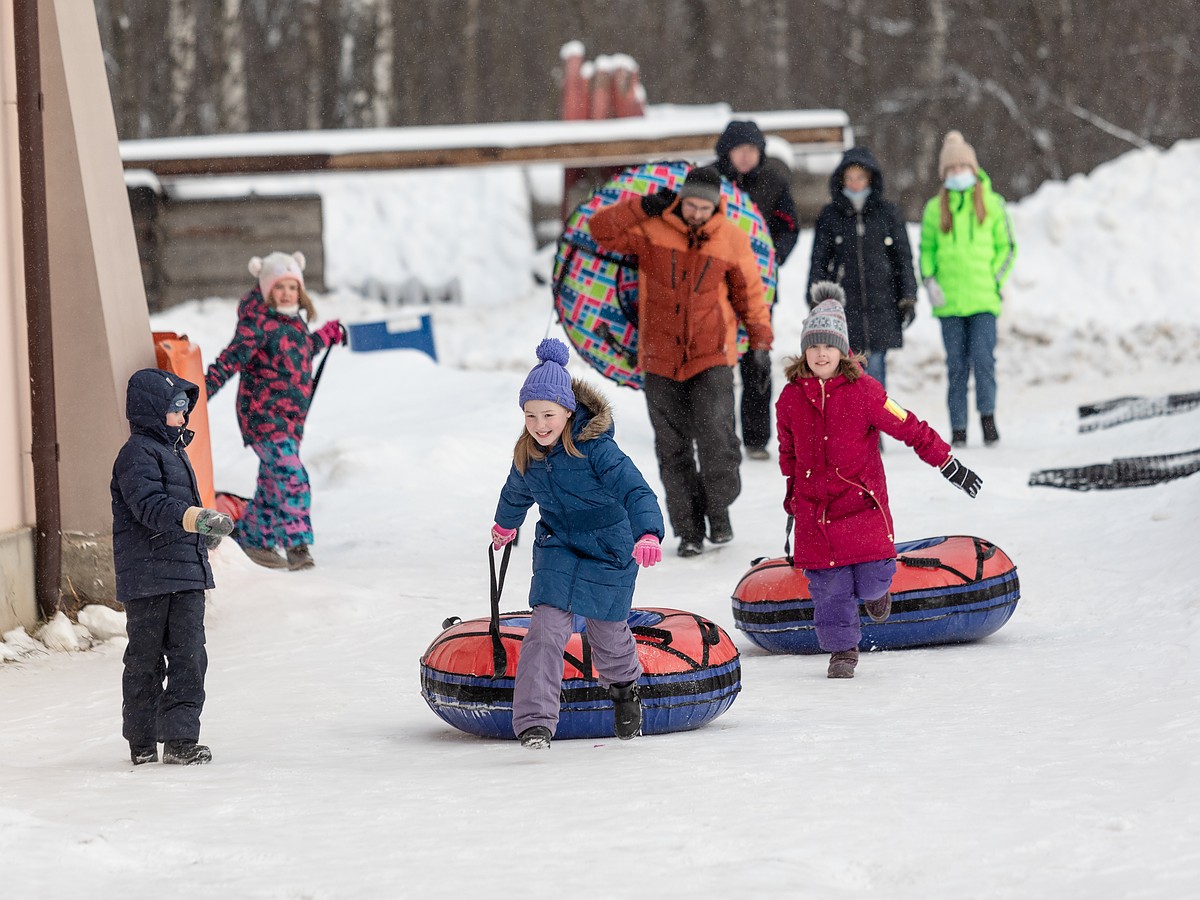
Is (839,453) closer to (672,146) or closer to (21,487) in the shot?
(21,487)

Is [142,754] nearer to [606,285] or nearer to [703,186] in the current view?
Answer: [703,186]

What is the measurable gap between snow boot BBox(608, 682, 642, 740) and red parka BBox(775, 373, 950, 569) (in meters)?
1.33

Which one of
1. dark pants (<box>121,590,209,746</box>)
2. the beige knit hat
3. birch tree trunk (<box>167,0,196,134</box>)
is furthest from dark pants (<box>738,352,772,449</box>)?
birch tree trunk (<box>167,0,196,134</box>)

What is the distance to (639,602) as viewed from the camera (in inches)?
307

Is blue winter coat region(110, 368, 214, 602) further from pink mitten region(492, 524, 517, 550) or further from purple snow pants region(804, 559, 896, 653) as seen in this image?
purple snow pants region(804, 559, 896, 653)

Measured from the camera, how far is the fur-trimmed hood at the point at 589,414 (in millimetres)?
5094

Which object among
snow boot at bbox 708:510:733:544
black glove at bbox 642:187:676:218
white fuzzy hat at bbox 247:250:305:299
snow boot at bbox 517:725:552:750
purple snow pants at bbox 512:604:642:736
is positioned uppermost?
black glove at bbox 642:187:676:218

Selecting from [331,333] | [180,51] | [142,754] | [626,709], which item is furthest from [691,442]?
[180,51]

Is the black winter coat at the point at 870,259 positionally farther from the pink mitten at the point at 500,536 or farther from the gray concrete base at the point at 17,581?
the pink mitten at the point at 500,536

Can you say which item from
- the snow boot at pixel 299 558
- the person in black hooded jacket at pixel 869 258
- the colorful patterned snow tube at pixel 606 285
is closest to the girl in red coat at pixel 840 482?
the colorful patterned snow tube at pixel 606 285

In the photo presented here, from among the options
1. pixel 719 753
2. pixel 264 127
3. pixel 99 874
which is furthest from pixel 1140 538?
pixel 264 127

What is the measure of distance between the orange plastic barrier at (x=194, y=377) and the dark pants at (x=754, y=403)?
378cm

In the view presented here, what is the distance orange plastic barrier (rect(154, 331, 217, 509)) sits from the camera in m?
7.73

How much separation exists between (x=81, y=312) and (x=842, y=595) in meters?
3.34
